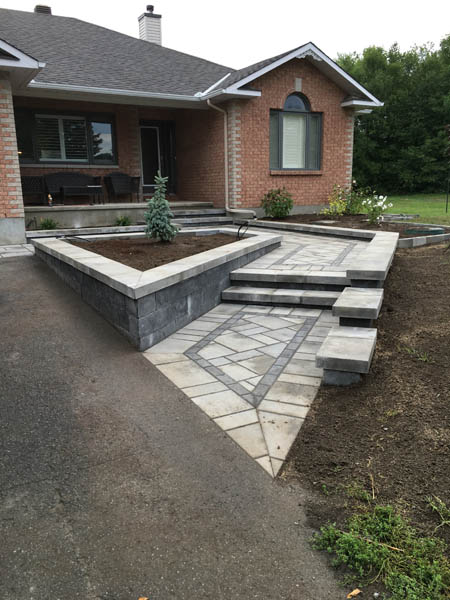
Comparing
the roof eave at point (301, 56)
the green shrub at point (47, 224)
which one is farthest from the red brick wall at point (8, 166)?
the roof eave at point (301, 56)

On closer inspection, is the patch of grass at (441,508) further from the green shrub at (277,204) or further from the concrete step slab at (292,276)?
the green shrub at (277,204)

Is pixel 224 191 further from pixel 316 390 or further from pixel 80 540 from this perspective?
pixel 80 540

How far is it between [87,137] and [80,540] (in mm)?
13130

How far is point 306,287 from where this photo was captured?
5.78 meters

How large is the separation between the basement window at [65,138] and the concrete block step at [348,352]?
38.1ft

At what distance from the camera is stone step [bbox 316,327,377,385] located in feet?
10.6

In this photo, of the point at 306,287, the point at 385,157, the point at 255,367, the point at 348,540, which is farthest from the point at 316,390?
the point at 385,157

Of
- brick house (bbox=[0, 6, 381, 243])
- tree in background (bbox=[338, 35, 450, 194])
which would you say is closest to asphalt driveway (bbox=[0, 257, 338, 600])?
brick house (bbox=[0, 6, 381, 243])

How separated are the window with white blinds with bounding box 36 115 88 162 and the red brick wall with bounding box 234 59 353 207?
4650 mm

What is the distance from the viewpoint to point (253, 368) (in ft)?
12.5

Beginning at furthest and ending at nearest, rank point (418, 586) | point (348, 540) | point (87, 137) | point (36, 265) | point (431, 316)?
point (87, 137)
point (36, 265)
point (431, 316)
point (348, 540)
point (418, 586)

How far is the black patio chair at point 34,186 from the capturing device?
39.1ft

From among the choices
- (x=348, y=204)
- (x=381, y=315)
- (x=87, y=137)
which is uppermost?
(x=87, y=137)

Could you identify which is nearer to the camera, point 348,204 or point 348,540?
point 348,540
